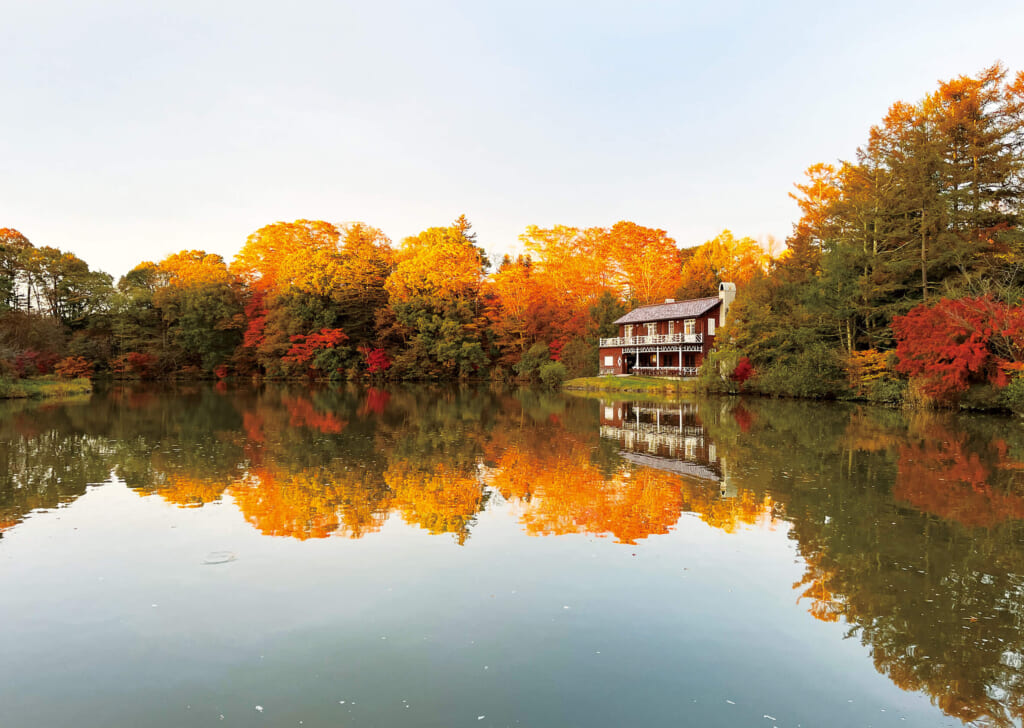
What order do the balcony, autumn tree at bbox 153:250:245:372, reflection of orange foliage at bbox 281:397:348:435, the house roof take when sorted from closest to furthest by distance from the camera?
1. reflection of orange foliage at bbox 281:397:348:435
2. the balcony
3. the house roof
4. autumn tree at bbox 153:250:245:372

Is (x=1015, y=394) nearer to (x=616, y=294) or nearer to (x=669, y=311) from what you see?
(x=669, y=311)

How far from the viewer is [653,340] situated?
152 ft

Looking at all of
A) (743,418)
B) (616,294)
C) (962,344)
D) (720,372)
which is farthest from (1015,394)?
(616,294)

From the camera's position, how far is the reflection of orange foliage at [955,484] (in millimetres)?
9391

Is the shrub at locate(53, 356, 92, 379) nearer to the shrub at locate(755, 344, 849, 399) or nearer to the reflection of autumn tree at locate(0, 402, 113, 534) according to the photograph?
the reflection of autumn tree at locate(0, 402, 113, 534)

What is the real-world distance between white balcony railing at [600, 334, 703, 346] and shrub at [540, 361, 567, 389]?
3957 mm

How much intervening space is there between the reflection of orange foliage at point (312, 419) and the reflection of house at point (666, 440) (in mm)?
9037

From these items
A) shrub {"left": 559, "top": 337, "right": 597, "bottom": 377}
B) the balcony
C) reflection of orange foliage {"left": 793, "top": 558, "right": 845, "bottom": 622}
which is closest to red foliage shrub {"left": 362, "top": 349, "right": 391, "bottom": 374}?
shrub {"left": 559, "top": 337, "right": 597, "bottom": 377}

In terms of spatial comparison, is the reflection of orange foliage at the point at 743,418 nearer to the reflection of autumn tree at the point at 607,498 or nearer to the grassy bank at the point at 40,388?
the reflection of autumn tree at the point at 607,498

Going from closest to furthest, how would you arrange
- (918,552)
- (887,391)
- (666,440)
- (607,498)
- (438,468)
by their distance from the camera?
(918,552) → (607,498) → (438,468) → (666,440) → (887,391)

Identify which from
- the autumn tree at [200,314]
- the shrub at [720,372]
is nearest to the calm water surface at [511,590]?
the shrub at [720,372]

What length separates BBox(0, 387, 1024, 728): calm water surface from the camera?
4410 millimetres

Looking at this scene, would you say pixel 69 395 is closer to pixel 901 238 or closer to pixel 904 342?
pixel 904 342

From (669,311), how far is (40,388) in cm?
4054
